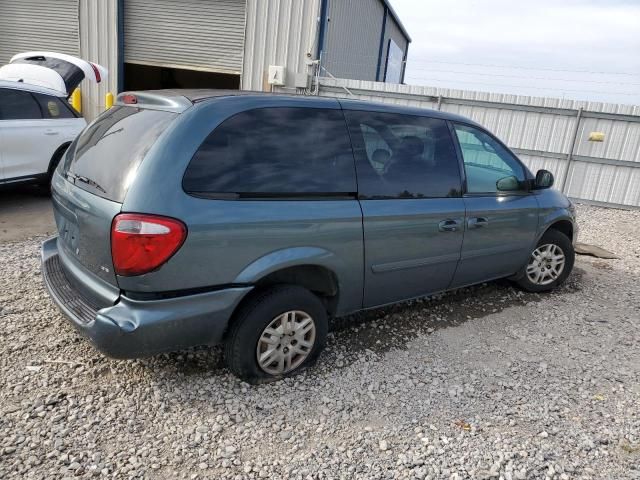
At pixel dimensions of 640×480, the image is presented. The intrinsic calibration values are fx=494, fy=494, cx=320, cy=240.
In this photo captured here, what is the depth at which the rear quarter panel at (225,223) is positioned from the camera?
2.52 m

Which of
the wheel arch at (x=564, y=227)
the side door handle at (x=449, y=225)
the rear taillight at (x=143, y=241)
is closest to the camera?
the rear taillight at (x=143, y=241)

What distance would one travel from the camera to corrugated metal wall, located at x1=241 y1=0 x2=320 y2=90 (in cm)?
1066

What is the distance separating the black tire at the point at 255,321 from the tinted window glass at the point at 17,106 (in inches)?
210

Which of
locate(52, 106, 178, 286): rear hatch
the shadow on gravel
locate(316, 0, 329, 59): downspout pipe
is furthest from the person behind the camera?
locate(316, 0, 329, 59): downspout pipe

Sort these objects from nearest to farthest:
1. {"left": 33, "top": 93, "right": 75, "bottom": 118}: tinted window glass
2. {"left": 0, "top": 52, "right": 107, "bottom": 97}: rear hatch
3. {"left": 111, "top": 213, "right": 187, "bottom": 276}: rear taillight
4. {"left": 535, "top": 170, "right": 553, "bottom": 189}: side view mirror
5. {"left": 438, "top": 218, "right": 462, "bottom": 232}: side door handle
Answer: {"left": 111, "top": 213, "right": 187, "bottom": 276}: rear taillight, {"left": 438, "top": 218, "right": 462, "bottom": 232}: side door handle, {"left": 535, "top": 170, "right": 553, "bottom": 189}: side view mirror, {"left": 33, "top": 93, "right": 75, "bottom": 118}: tinted window glass, {"left": 0, "top": 52, "right": 107, "bottom": 97}: rear hatch

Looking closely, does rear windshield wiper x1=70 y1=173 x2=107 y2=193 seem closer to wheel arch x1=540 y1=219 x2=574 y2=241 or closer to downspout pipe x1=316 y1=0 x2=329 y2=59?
wheel arch x1=540 y1=219 x2=574 y2=241

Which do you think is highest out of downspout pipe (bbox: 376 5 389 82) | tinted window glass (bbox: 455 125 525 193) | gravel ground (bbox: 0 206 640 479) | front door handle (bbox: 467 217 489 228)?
downspout pipe (bbox: 376 5 389 82)

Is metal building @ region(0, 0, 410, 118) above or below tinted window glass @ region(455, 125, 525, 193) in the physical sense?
above

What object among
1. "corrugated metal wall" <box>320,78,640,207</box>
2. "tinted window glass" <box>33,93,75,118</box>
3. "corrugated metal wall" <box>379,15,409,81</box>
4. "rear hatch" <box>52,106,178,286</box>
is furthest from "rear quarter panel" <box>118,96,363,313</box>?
"corrugated metal wall" <box>379,15,409,81</box>

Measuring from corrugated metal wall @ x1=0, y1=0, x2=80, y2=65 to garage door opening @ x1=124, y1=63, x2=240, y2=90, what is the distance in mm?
2614

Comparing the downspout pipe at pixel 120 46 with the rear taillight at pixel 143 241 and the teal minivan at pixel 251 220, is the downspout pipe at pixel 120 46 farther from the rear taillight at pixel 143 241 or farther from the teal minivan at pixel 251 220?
the rear taillight at pixel 143 241

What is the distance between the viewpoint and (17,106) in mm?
6531

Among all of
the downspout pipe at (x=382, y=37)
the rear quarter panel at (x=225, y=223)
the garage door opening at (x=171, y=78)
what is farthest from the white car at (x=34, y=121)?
the downspout pipe at (x=382, y=37)

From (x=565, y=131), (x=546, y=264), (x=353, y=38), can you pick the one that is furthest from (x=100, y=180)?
(x=353, y=38)
